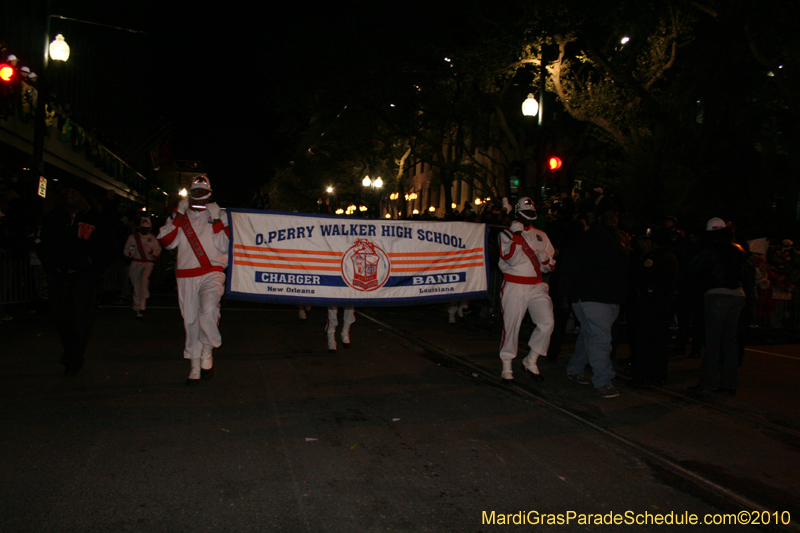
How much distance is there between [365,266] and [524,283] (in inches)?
77.0

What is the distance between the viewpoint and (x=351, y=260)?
26.3 ft

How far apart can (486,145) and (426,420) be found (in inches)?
999

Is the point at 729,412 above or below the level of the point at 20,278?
below

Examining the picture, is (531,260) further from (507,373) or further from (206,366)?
(206,366)

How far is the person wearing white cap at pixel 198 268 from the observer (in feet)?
22.6

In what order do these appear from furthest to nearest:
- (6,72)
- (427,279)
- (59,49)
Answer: (59,49) → (6,72) → (427,279)

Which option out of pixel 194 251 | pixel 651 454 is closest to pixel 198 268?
pixel 194 251

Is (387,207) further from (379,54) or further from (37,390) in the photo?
(37,390)

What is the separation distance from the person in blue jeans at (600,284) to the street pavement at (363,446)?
0.40 metres

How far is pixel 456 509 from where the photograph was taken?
12.7 feet

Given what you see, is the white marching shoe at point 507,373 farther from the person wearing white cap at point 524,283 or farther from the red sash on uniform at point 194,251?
the red sash on uniform at point 194,251

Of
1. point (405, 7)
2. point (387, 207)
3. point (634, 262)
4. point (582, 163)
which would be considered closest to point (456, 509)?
point (634, 262)

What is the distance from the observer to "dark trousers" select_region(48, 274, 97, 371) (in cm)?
720

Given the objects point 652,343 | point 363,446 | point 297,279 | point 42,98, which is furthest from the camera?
point 42,98
